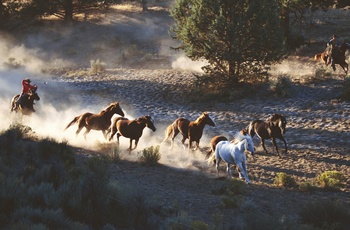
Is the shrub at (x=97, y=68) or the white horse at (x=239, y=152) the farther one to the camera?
the shrub at (x=97, y=68)

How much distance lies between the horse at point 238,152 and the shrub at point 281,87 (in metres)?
10.6

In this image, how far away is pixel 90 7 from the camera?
5244cm

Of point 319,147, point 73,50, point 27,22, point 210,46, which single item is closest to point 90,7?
point 27,22

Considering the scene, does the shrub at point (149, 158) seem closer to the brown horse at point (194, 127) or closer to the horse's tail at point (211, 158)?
the horse's tail at point (211, 158)

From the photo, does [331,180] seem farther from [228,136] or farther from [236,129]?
[236,129]

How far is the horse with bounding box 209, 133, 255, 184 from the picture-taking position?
1263 cm

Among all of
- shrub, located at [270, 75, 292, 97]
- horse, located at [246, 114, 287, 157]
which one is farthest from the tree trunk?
horse, located at [246, 114, 287, 157]

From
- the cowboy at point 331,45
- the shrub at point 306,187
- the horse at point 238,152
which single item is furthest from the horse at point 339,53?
the shrub at point 306,187

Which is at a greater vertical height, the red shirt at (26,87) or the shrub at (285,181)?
the red shirt at (26,87)

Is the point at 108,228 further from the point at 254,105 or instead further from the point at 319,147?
the point at 254,105

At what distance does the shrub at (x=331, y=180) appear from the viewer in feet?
40.3

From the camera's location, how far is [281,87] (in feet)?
77.1

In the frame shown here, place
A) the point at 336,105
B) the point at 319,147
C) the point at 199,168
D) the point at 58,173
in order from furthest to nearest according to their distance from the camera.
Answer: the point at 336,105 < the point at 319,147 < the point at 199,168 < the point at 58,173

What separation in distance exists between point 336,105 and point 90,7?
3839 cm
